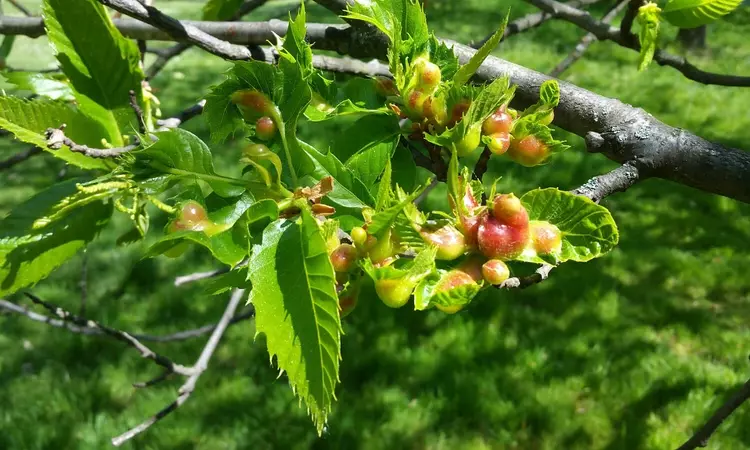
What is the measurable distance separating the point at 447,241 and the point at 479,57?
322mm

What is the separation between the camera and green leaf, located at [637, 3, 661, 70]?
1.84m

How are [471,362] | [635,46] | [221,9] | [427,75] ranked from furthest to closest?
[471,362]
[221,9]
[635,46]
[427,75]

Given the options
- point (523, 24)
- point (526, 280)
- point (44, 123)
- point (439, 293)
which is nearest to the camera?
point (439, 293)

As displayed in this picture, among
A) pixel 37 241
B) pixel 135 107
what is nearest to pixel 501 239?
pixel 135 107

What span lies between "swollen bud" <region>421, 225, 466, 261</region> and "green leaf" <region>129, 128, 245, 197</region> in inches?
14.1

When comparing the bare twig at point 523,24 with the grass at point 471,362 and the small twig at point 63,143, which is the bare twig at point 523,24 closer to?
the small twig at point 63,143

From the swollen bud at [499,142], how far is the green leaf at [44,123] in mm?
921

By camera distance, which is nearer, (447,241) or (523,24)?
(447,241)

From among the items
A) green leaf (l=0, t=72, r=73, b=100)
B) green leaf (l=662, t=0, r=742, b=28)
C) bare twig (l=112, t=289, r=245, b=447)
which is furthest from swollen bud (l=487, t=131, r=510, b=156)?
bare twig (l=112, t=289, r=245, b=447)

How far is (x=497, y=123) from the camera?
112 centimetres

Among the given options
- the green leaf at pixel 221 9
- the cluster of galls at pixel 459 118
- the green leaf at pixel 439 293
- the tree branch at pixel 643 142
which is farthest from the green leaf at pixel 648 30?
the green leaf at pixel 221 9

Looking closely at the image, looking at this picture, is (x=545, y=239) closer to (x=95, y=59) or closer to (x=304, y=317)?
(x=304, y=317)

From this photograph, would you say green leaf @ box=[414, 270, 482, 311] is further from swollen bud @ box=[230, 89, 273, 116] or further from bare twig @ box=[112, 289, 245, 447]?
bare twig @ box=[112, 289, 245, 447]

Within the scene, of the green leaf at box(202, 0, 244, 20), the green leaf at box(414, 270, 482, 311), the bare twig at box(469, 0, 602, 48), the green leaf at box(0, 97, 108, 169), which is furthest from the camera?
the bare twig at box(469, 0, 602, 48)
